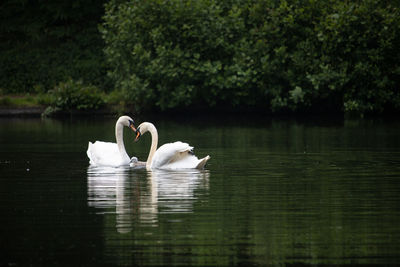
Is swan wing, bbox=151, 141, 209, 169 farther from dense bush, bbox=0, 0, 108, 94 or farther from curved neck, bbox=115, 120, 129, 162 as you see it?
dense bush, bbox=0, 0, 108, 94

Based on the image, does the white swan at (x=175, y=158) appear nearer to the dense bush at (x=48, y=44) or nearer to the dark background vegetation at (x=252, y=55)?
the dark background vegetation at (x=252, y=55)

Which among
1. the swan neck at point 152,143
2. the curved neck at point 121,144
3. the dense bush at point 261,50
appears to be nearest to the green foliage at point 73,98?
the dense bush at point 261,50

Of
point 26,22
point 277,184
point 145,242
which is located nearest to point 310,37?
point 26,22

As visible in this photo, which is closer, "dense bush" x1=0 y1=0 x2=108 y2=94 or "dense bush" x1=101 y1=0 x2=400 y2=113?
"dense bush" x1=101 y1=0 x2=400 y2=113

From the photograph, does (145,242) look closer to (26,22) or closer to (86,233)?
(86,233)

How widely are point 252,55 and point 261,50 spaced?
390 mm

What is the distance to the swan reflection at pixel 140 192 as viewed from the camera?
38.3 ft

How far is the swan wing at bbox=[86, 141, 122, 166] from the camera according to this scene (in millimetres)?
18031

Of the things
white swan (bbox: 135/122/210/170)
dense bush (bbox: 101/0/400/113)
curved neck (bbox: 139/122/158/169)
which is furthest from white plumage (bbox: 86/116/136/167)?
dense bush (bbox: 101/0/400/113)

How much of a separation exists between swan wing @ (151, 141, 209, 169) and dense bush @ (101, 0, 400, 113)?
17166 millimetres

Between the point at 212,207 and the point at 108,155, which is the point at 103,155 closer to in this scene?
the point at 108,155

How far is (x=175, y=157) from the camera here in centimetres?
1728

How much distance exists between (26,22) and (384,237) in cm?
3455

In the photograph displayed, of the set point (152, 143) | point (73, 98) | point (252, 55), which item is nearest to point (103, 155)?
point (152, 143)
